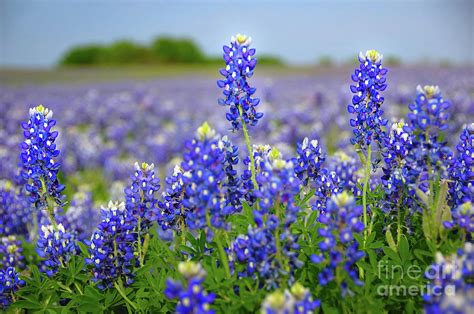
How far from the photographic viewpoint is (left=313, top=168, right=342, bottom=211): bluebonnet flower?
350 cm

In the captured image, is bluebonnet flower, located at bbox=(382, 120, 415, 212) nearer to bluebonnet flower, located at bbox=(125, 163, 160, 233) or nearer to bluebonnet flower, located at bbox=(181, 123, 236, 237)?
bluebonnet flower, located at bbox=(181, 123, 236, 237)

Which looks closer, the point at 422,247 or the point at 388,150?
the point at 422,247

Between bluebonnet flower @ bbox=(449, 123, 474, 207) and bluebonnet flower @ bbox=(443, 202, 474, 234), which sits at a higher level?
bluebonnet flower @ bbox=(449, 123, 474, 207)

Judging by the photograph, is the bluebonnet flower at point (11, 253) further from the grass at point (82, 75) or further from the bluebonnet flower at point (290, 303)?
the grass at point (82, 75)

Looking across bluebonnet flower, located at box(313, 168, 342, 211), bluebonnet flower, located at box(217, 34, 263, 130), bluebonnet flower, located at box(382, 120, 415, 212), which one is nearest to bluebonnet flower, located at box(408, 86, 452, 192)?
bluebonnet flower, located at box(382, 120, 415, 212)

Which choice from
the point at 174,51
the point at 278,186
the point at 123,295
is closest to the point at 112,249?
the point at 123,295

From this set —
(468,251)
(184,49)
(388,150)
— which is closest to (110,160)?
(388,150)

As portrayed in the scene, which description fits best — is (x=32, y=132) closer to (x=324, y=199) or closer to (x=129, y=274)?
(x=129, y=274)

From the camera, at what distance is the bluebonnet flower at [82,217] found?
509cm

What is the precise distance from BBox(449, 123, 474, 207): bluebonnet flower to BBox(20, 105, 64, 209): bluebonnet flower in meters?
2.51

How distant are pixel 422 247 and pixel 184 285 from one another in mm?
1487

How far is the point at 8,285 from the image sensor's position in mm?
3520

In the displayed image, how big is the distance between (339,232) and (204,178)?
0.70 m

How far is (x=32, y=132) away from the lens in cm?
330
